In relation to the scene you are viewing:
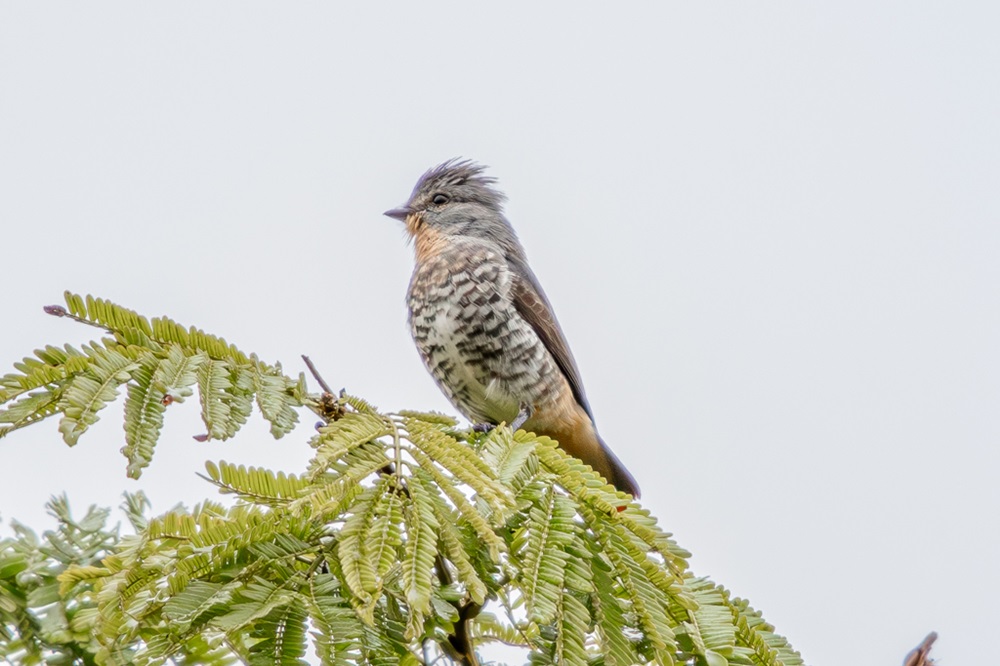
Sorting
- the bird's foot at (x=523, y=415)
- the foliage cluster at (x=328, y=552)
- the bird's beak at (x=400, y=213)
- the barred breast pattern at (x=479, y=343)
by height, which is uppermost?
the bird's beak at (x=400, y=213)

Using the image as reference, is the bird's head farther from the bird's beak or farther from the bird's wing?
the bird's wing

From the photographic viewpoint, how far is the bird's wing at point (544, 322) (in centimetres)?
591

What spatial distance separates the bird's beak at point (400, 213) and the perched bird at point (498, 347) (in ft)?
2.45

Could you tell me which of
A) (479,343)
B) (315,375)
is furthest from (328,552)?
(479,343)

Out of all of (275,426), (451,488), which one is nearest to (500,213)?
(275,426)

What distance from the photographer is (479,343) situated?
564 cm

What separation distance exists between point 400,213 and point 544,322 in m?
1.58

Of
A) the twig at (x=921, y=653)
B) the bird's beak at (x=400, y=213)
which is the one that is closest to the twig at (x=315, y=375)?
the twig at (x=921, y=653)

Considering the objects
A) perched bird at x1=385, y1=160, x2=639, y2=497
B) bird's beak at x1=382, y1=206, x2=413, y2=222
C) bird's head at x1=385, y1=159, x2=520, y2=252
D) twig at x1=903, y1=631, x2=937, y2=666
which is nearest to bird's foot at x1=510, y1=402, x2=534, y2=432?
perched bird at x1=385, y1=160, x2=639, y2=497

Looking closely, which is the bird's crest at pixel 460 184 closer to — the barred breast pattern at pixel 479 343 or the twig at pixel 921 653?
the barred breast pattern at pixel 479 343

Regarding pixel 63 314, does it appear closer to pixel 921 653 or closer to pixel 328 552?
pixel 328 552

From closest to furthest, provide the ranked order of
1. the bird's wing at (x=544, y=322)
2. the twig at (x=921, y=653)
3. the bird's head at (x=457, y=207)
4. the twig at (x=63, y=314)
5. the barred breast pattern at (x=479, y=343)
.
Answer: the twig at (x=921, y=653), the twig at (x=63, y=314), the barred breast pattern at (x=479, y=343), the bird's wing at (x=544, y=322), the bird's head at (x=457, y=207)

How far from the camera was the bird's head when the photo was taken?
21.8ft

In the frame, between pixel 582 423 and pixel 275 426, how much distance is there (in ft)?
11.8
